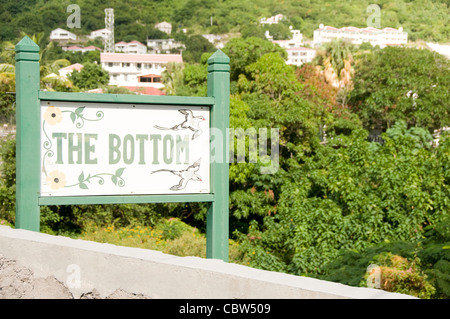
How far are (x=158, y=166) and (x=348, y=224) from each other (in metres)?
5.99

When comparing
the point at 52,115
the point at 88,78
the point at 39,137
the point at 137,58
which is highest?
the point at 137,58

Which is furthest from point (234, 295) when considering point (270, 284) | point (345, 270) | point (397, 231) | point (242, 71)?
point (242, 71)

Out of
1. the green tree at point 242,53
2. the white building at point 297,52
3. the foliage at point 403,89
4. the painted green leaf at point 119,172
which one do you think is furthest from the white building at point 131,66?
the painted green leaf at point 119,172

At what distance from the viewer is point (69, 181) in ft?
16.7

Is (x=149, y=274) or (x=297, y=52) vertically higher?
(x=297, y=52)

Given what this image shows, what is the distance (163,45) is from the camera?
110375 millimetres

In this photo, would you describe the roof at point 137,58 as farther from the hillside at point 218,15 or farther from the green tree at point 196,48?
the hillside at point 218,15

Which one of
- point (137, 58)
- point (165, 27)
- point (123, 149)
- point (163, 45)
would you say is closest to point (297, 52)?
point (137, 58)

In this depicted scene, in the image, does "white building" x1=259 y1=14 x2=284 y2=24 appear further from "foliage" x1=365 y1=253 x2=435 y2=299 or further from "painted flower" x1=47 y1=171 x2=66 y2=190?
"painted flower" x1=47 y1=171 x2=66 y2=190

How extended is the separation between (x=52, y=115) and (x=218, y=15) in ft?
371

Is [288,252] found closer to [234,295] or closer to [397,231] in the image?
[397,231]

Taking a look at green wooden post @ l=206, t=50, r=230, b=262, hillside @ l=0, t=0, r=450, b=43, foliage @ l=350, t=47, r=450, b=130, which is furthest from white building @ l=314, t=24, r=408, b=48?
green wooden post @ l=206, t=50, r=230, b=262

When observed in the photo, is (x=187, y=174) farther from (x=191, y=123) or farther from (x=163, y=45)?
(x=163, y=45)

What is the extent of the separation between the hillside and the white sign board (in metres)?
70.9
